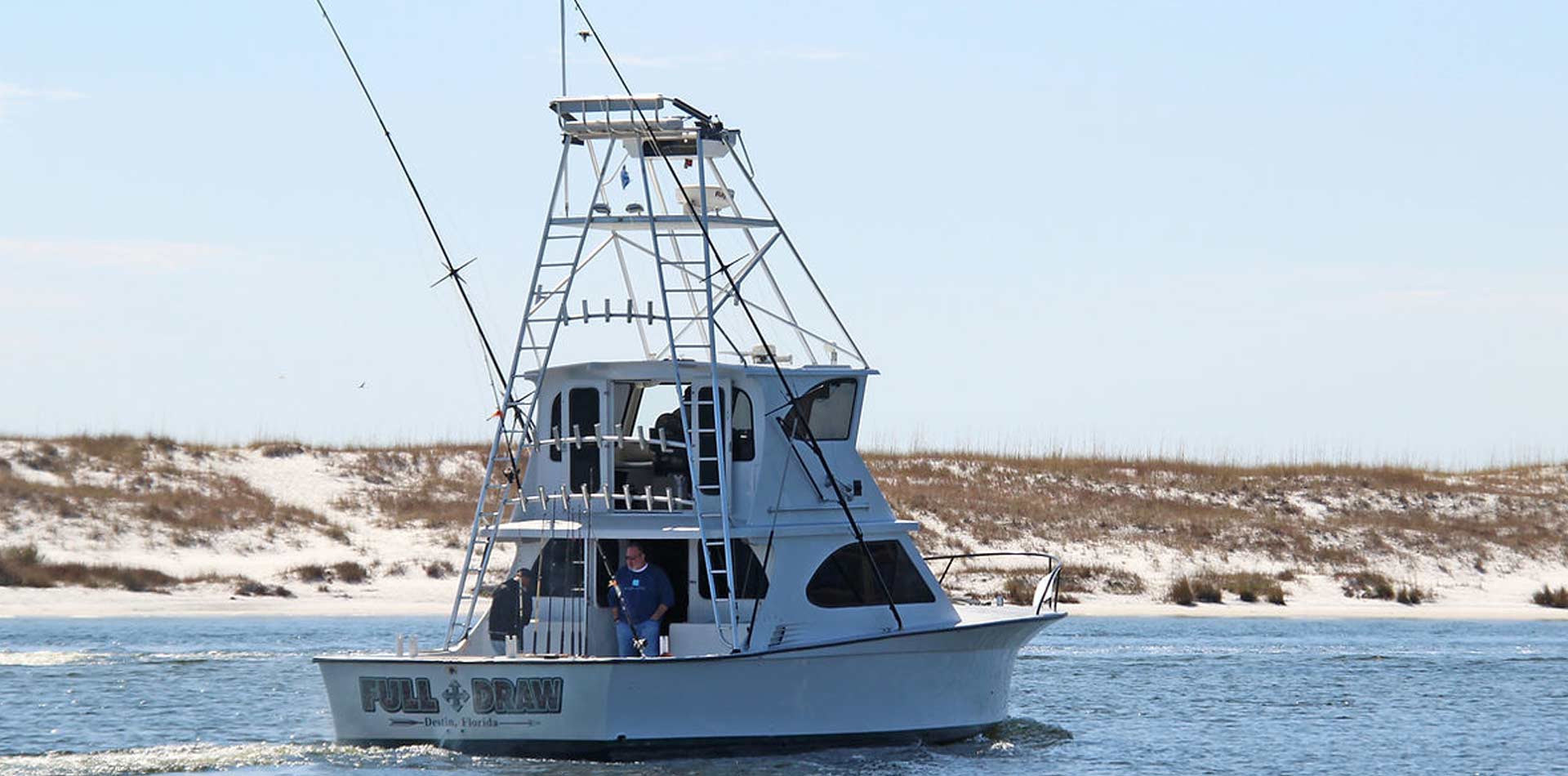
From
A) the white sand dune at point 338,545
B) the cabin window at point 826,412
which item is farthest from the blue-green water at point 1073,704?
the cabin window at point 826,412

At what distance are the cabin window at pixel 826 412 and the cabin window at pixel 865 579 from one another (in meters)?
1.24

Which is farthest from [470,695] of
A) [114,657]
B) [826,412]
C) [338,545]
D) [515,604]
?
[338,545]

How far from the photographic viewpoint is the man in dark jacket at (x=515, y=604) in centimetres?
2372

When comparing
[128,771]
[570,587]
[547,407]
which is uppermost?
[547,407]

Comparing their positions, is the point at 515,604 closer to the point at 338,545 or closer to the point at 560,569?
the point at 560,569

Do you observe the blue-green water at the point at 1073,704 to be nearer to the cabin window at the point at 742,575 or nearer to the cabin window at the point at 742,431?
the cabin window at the point at 742,575

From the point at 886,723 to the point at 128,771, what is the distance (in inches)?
295

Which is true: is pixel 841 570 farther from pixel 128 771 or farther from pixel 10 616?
pixel 10 616

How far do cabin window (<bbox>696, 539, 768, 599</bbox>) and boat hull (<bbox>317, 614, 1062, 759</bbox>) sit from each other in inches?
42.1

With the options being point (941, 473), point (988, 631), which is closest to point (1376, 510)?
point (941, 473)

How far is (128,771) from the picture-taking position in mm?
22453

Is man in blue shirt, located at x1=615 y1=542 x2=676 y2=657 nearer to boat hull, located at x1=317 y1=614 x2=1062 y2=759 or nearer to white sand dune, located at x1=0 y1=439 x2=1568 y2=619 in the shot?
boat hull, located at x1=317 y1=614 x2=1062 y2=759

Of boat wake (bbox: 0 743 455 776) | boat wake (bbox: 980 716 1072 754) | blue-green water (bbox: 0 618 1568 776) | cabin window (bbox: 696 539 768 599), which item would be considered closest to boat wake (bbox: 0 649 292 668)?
blue-green water (bbox: 0 618 1568 776)

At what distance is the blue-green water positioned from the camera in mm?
23484
